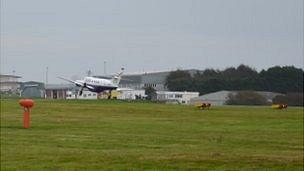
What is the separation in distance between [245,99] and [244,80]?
17872 millimetres

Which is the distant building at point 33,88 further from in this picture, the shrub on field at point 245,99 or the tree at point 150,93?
the shrub on field at point 245,99

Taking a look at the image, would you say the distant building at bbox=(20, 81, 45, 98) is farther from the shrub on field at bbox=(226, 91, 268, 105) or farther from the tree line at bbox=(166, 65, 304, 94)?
the shrub on field at bbox=(226, 91, 268, 105)

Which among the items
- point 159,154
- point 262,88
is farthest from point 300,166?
point 262,88

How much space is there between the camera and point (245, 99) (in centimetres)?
6881

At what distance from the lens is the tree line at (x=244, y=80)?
8569 centimetres

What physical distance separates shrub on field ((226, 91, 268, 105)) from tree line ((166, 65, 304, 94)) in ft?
43.6

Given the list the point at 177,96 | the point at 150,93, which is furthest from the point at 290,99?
the point at 150,93

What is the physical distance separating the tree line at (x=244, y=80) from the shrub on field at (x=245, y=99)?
13.3 m

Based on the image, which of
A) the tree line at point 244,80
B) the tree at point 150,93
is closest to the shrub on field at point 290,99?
the tree line at point 244,80

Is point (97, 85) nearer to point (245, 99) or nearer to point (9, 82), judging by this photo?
point (245, 99)

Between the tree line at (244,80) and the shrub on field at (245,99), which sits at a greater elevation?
the tree line at (244,80)

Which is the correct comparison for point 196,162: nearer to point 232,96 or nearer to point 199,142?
point 199,142

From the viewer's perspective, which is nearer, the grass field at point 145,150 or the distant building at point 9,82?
the grass field at point 145,150

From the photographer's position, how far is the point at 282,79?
86.7 m
